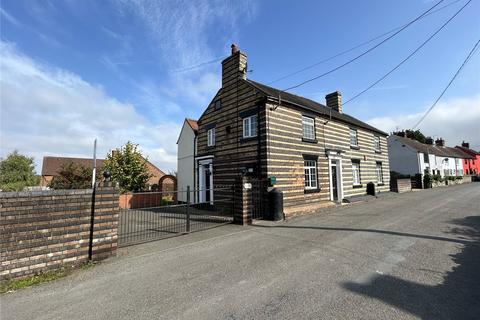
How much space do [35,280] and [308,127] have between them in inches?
513

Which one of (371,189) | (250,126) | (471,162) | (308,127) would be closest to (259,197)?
(250,126)

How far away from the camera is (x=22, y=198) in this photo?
5.09m

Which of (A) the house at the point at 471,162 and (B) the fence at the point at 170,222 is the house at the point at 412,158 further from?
(B) the fence at the point at 170,222

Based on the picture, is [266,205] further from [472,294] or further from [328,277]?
[472,294]

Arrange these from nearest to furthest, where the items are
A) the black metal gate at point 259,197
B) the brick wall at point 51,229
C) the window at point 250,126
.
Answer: the brick wall at point 51,229
the black metal gate at point 259,197
the window at point 250,126

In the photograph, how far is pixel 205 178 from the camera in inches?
667

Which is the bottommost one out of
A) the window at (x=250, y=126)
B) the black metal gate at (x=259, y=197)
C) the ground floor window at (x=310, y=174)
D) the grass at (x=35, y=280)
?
the grass at (x=35, y=280)

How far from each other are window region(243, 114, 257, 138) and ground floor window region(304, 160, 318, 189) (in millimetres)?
3269

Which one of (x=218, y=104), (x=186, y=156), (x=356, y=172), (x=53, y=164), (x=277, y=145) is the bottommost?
(x=356, y=172)

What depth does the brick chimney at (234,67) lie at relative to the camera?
14234mm

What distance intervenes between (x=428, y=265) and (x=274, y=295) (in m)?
3.34

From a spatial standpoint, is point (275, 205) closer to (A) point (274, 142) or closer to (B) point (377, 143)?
(A) point (274, 142)

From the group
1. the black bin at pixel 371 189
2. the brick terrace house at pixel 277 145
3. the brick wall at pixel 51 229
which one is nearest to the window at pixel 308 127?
the brick terrace house at pixel 277 145

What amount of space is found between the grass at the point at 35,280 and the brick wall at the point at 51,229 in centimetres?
9
